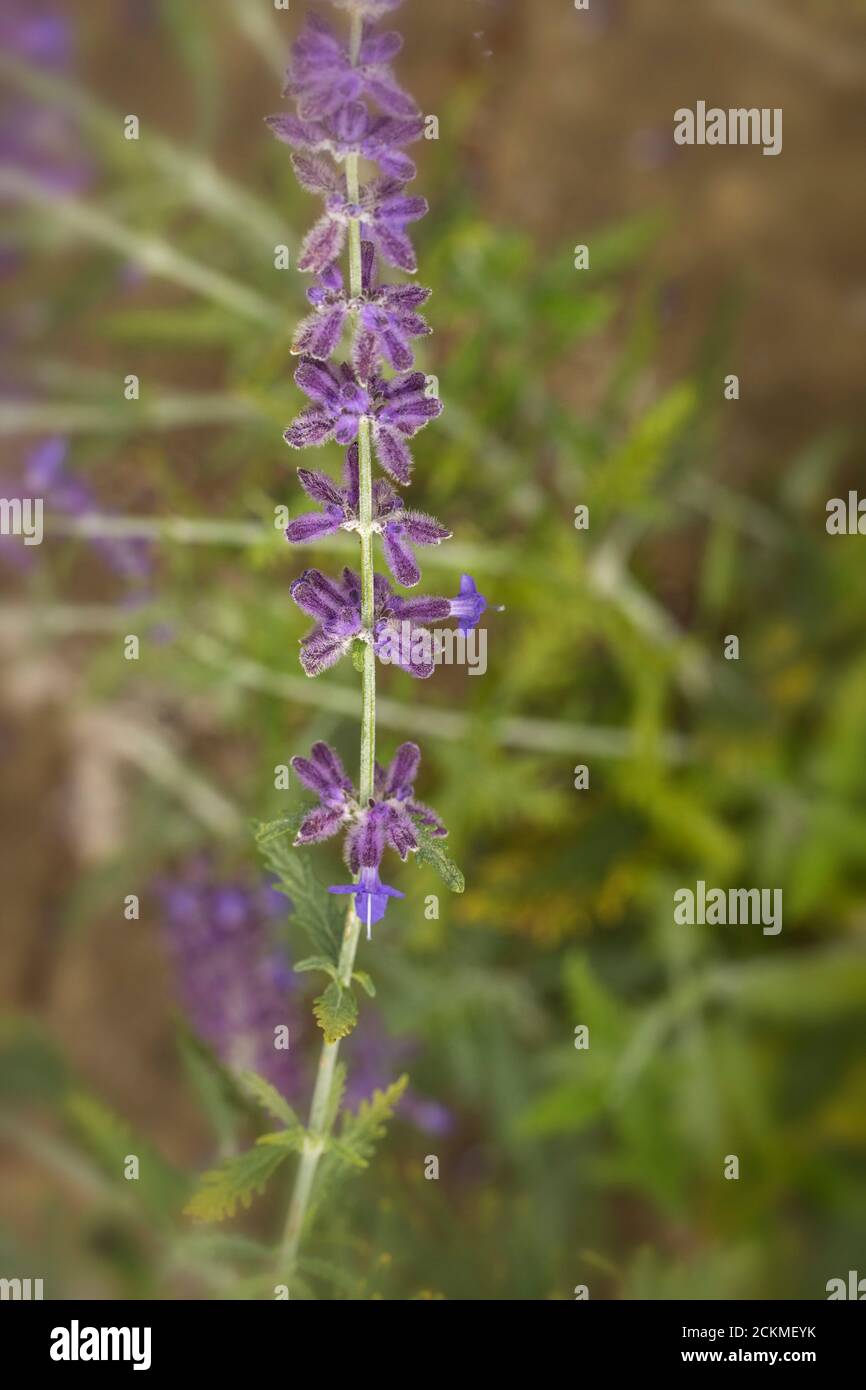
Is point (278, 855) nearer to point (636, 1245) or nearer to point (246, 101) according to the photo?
point (636, 1245)

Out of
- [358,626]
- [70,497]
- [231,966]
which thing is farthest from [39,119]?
[358,626]

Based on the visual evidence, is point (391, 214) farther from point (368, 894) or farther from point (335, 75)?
point (368, 894)

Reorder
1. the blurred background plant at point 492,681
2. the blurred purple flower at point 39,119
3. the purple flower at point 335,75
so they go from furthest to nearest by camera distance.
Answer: the blurred purple flower at point 39,119 < the blurred background plant at point 492,681 < the purple flower at point 335,75

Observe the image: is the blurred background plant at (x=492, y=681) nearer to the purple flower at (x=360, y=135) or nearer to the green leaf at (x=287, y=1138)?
the green leaf at (x=287, y=1138)

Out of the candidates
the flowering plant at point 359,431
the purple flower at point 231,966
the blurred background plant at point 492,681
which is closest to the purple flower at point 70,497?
the blurred background plant at point 492,681

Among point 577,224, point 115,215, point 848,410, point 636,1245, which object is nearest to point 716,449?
point 848,410

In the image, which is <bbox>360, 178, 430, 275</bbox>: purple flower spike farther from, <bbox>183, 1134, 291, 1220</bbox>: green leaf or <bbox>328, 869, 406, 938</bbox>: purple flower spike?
<bbox>183, 1134, 291, 1220</bbox>: green leaf
